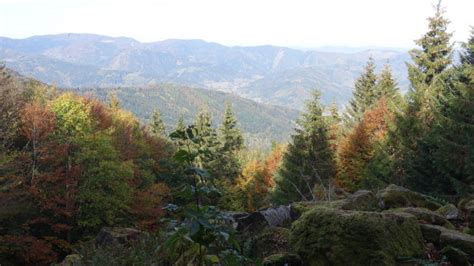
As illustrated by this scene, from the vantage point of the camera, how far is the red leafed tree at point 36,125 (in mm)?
25492

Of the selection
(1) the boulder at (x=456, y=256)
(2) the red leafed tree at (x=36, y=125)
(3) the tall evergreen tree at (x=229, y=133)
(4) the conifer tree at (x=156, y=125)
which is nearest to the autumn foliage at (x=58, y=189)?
(2) the red leafed tree at (x=36, y=125)

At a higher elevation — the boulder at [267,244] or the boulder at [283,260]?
the boulder at [283,260]

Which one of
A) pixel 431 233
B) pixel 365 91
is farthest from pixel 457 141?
pixel 365 91

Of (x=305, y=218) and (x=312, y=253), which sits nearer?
(x=312, y=253)

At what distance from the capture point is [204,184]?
10.4ft

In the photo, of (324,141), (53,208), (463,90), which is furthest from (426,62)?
(53,208)

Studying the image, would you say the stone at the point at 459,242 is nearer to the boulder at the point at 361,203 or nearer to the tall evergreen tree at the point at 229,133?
the boulder at the point at 361,203

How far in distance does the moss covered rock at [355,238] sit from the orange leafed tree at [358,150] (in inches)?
1029

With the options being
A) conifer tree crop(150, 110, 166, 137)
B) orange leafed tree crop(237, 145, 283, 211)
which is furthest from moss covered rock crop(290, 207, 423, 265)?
conifer tree crop(150, 110, 166, 137)

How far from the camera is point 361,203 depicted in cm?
762

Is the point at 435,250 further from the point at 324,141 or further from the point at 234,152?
the point at 234,152

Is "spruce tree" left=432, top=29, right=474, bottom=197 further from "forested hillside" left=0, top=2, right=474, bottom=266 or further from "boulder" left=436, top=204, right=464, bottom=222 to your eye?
"boulder" left=436, top=204, right=464, bottom=222

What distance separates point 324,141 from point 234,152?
2004cm

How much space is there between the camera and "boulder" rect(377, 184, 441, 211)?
8.47 metres
